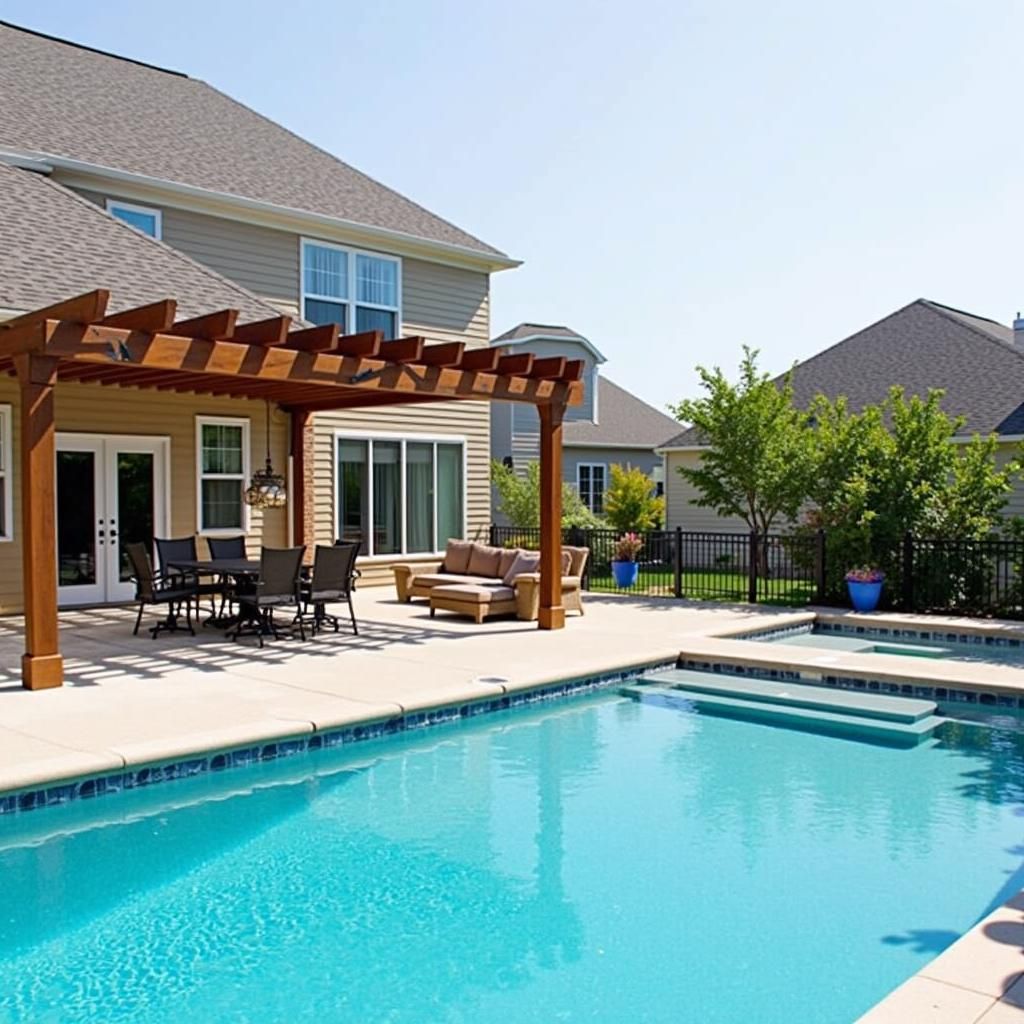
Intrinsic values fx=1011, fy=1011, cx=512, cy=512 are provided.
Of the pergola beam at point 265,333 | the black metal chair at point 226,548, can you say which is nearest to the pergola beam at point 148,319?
the pergola beam at point 265,333

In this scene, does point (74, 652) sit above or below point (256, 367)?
below

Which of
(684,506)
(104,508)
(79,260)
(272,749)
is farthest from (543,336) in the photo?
(272,749)

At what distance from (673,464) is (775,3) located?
42.9 ft

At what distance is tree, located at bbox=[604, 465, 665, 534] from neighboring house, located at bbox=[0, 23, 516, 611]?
6269mm

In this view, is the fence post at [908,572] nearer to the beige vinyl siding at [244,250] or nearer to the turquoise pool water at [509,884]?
the turquoise pool water at [509,884]

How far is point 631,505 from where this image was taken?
24.0m

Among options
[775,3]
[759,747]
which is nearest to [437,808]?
[759,747]

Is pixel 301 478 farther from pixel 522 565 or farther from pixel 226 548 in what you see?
pixel 522 565

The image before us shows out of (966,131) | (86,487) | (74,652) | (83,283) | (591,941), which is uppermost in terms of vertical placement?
(966,131)

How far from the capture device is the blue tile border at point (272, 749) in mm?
5852

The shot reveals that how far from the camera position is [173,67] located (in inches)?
760

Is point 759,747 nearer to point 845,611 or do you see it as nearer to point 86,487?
point 845,611

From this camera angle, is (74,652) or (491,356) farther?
(491,356)

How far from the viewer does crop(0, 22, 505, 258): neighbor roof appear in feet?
46.8
